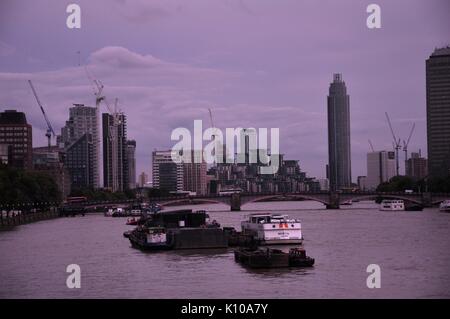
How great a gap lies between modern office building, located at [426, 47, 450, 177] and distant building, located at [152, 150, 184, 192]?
44571 mm

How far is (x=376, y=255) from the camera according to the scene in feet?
104

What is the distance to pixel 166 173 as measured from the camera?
15412 cm

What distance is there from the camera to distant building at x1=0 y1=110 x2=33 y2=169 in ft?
454

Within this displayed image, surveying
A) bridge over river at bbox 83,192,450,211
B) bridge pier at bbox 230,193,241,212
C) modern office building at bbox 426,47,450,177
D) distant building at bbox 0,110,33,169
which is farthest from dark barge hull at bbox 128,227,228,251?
distant building at bbox 0,110,33,169

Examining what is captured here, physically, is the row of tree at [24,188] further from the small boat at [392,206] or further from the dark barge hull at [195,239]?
the small boat at [392,206]

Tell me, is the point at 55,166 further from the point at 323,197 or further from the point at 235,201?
the point at 323,197

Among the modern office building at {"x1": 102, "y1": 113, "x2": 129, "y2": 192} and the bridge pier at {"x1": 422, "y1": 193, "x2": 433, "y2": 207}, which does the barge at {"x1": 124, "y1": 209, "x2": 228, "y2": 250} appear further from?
the modern office building at {"x1": 102, "y1": 113, "x2": 129, "y2": 192}

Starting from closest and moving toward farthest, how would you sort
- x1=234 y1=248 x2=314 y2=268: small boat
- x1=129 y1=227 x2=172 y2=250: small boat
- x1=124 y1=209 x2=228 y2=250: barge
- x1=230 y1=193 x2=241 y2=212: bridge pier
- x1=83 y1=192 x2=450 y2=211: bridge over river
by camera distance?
x1=234 y1=248 x2=314 y2=268: small boat < x1=129 y1=227 x2=172 y2=250: small boat < x1=124 y1=209 x2=228 y2=250: barge < x1=83 y1=192 x2=450 y2=211: bridge over river < x1=230 y1=193 x2=241 y2=212: bridge pier

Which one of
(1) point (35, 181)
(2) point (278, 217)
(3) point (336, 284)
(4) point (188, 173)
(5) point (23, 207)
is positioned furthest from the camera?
(4) point (188, 173)

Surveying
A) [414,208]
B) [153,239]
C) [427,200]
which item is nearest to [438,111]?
[427,200]

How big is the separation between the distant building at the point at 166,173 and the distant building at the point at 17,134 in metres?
22.6
